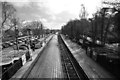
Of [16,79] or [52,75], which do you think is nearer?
[16,79]

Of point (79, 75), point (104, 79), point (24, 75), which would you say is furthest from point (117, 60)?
point (24, 75)

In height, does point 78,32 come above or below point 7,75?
above

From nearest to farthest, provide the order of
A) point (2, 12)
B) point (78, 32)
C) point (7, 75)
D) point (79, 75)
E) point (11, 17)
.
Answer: point (7, 75)
point (79, 75)
point (2, 12)
point (11, 17)
point (78, 32)

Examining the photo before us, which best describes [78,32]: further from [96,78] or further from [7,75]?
[7,75]

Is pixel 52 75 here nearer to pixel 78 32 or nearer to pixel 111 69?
pixel 111 69

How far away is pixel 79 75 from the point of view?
1136 centimetres

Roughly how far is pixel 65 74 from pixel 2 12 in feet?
54.2

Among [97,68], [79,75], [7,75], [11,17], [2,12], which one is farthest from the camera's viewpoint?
[11,17]

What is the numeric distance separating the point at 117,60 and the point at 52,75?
23.4 ft

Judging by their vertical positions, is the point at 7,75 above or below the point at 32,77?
above

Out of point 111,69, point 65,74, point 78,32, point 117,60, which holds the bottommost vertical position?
point 65,74

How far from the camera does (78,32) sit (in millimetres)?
36656

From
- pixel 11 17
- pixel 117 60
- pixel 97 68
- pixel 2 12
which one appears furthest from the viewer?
pixel 11 17

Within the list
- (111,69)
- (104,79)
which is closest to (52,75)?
(104,79)
